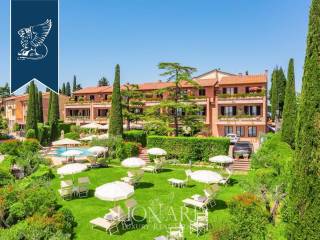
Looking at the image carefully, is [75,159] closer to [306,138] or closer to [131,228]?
[131,228]

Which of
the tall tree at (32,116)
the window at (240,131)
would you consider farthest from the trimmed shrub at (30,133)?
the window at (240,131)

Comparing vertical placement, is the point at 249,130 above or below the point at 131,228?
above

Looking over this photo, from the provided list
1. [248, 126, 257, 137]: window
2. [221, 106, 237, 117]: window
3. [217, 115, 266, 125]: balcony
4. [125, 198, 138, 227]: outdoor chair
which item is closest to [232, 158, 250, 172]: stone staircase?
[125, 198, 138, 227]: outdoor chair

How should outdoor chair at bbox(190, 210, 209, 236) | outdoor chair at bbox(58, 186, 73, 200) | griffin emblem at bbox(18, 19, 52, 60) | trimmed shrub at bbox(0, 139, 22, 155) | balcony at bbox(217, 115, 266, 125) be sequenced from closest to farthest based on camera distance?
1. outdoor chair at bbox(190, 210, 209, 236)
2. outdoor chair at bbox(58, 186, 73, 200)
3. griffin emblem at bbox(18, 19, 52, 60)
4. trimmed shrub at bbox(0, 139, 22, 155)
5. balcony at bbox(217, 115, 266, 125)

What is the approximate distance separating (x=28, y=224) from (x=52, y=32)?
57.1 feet

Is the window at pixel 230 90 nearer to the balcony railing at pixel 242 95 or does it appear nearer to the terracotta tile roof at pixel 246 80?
the terracotta tile roof at pixel 246 80

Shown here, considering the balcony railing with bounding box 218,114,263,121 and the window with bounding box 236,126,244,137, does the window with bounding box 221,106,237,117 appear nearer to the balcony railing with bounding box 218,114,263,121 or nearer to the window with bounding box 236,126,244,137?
the balcony railing with bounding box 218,114,263,121

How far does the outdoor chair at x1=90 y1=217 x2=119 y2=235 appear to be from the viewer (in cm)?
1431

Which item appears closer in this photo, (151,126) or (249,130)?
(151,126)

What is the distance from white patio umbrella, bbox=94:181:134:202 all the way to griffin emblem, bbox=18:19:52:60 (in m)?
14.8

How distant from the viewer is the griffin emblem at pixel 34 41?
79.6ft

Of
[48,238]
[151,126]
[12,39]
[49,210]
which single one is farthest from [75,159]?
[48,238]

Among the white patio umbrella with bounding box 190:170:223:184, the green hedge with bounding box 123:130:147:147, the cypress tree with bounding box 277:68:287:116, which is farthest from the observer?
the cypress tree with bounding box 277:68:287:116

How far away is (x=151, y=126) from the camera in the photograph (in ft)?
128
